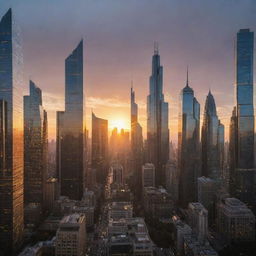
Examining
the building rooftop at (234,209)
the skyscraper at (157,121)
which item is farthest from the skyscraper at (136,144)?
the building rooftop at (234,209)

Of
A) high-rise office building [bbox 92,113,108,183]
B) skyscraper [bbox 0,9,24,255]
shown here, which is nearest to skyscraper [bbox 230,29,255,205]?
skyscraper [bbox 0,9,24,255]

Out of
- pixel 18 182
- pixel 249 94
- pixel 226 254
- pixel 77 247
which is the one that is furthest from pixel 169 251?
pixel 249 94

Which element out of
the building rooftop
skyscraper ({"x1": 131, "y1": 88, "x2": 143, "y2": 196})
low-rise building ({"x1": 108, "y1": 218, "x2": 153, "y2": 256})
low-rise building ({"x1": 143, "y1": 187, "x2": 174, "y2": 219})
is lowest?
low-rise building ({"x1": 143, "y1": 187, "x2": 174, "y2": 219})

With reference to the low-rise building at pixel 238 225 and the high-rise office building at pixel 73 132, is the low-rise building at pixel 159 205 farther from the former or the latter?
the high-rise office building at pixel 73 132

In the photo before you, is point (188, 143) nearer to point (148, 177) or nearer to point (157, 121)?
point (148, 177)

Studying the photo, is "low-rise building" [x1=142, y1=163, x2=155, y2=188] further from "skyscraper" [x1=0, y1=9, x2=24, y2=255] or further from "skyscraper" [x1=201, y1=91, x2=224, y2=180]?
"skyscraper" [x1=0, y1=9, x2=24, y2=255]

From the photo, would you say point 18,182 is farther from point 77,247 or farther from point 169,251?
point 169,251

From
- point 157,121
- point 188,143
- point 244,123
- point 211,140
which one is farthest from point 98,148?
point 244,123
